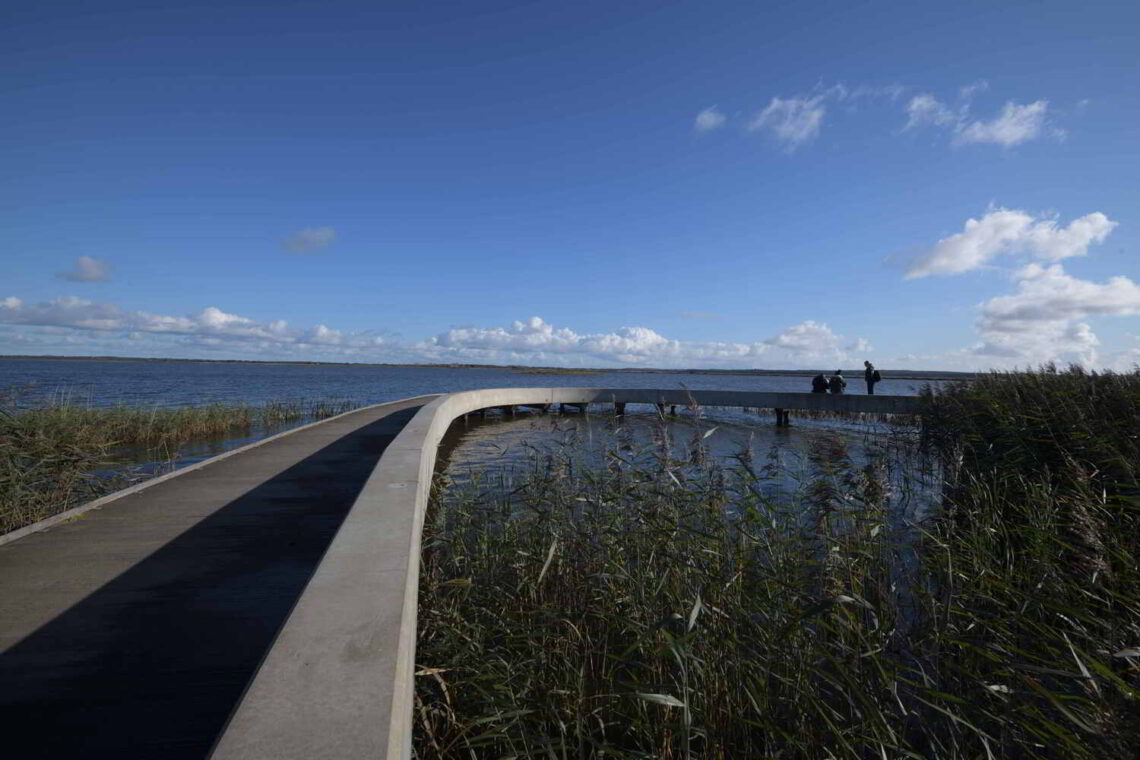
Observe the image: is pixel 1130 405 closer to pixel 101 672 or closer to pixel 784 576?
pixel 784 576

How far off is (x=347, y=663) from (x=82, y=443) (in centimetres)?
1056

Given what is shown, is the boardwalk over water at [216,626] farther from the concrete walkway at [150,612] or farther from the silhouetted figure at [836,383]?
the silhouetted figure at [836,383]

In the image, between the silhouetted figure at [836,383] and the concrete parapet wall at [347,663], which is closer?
the concrete parapet wall at [347,663]

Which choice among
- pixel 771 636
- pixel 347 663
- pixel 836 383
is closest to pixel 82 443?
pixel 347 663

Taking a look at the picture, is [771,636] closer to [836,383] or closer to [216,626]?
[216,626]

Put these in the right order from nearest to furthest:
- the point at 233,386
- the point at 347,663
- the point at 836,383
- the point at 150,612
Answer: the point at 347,663 → the point at 150,612 → the point at 836,383 → the point at 233,386

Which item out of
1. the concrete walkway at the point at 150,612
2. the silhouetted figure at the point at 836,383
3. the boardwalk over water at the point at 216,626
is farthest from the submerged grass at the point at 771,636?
the silhouetted figure at the point at 836,383

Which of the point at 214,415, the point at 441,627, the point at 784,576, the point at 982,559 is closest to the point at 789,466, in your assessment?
the point at 982,559

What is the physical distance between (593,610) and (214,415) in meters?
16.0

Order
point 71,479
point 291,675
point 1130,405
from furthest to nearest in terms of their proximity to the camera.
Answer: point 71,479
point 1130,405
point 291,675

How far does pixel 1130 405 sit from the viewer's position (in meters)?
6.43

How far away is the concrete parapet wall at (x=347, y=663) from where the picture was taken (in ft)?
5.37

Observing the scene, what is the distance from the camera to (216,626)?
3027mm

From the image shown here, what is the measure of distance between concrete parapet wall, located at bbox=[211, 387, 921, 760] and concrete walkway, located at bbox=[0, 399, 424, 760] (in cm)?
48
